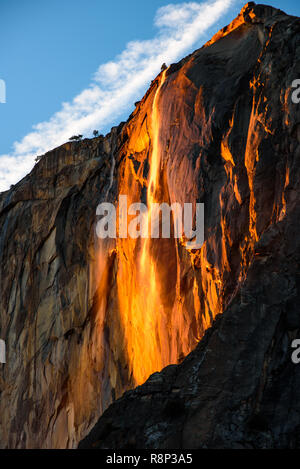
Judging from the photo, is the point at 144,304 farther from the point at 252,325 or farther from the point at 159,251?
the point at 252,325

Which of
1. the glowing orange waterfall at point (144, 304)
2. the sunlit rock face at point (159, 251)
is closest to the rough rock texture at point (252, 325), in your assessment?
the sunlit rock face at point (159, 251)

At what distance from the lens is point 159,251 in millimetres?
22938

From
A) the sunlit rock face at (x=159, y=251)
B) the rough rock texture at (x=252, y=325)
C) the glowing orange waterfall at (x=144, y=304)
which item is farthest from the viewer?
the glowing orange waterfall at (x=144, y=304)

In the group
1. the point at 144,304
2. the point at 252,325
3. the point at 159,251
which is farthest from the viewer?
the point at 144,304

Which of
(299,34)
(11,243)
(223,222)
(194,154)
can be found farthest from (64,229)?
(299,34)

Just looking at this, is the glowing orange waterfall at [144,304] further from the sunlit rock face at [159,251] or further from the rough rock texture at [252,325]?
the rough rock texture at [252,325]

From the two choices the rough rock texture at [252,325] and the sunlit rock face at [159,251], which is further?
the sunlit rock face at [159,251]

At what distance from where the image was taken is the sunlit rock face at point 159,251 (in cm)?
1330

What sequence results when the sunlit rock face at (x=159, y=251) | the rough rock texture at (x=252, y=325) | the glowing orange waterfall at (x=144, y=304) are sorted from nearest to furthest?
1. the rough rock texture at (x=252, y=325)
2. the sunlit rock face at (x=159, y=251)
3. the glowing orange waterfall at (x=144, y=304)

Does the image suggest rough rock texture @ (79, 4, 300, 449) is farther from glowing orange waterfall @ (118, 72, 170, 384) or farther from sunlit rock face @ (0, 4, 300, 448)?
glowing orange waterfall @ (118, 72, 170, 384)

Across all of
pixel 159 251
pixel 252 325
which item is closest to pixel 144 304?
pixel 159 251

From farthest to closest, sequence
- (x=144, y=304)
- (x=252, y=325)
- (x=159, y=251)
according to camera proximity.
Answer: (x=144, y=304) < (x=159, y=251) < (x=252, y=325)

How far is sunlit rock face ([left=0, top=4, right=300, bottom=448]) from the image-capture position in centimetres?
1330

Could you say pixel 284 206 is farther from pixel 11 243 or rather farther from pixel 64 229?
pixel 11 243
